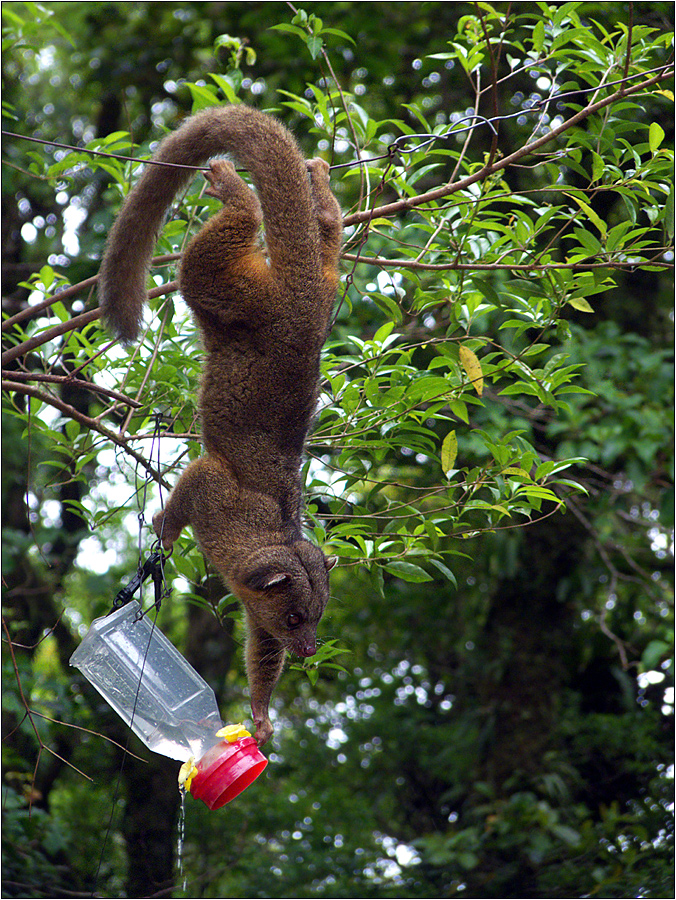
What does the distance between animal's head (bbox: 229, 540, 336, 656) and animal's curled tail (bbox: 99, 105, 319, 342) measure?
0.92 metres

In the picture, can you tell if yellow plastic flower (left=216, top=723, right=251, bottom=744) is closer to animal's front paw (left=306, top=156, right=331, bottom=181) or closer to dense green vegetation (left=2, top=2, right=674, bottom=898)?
dense green vegetation (left=2, top=2, right=674, bottom=898)

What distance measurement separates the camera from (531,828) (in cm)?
648

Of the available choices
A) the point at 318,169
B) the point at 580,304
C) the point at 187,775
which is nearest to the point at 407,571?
the point at 187,775

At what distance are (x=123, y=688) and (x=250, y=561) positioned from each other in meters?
0.57

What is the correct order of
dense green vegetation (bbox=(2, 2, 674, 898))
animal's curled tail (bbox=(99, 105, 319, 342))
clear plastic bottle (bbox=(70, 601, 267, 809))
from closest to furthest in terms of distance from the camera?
1. clear plastic bottle (bbox=(70, 601, 267, 809))
2. animal's curled tail (bbox=(99, 105, 319, 342))
3. dense green vegetation (bbox=(2, 2, 674, 898))

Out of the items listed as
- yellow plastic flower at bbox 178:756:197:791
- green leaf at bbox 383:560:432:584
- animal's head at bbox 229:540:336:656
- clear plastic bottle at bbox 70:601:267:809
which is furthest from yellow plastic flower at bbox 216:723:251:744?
green leaf at bbox 383:560:432:584

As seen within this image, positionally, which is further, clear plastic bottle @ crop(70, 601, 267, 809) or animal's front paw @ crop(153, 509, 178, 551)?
animal's front paw @ crop(153, 509, 178, 551)

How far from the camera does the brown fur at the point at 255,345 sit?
9.45 feet

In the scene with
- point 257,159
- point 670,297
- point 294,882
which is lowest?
point 294,882

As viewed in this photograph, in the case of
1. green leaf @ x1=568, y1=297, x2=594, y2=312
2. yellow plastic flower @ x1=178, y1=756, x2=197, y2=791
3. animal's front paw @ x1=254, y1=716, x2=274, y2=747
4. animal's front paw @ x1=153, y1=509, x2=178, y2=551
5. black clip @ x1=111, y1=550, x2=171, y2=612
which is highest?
green leaf @ x1=568, y1=297, x2=594, y2=312

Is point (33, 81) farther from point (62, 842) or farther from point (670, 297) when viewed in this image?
point (62, 842)

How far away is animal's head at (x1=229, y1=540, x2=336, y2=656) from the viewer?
9.43 ft

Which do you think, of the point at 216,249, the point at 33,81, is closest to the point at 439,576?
the point at 216,249

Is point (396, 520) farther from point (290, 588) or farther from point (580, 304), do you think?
point (580, 304)
